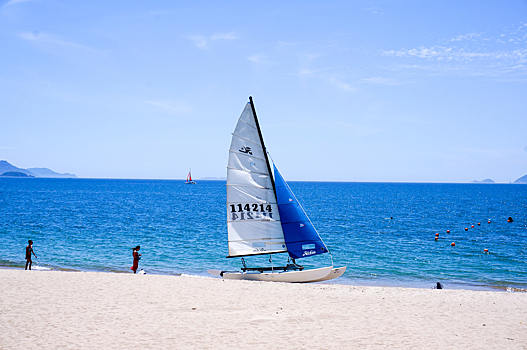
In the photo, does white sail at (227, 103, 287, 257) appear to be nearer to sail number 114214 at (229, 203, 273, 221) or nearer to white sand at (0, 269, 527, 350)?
sail number 114214 at (229, 203, 273, 221)

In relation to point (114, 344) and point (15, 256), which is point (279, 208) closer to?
point (114, 344)

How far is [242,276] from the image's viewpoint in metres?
21.4

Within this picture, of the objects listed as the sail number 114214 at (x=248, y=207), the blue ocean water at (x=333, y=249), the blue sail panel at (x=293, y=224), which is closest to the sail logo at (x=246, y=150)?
the blue sail panel at (x=293, y=224)

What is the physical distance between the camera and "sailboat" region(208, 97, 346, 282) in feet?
66.5

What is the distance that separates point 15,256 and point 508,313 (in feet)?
109

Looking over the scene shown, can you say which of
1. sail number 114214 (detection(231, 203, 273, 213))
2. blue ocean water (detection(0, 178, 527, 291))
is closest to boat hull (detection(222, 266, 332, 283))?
sail number 114214 (detection(231, 203, 273, 213))

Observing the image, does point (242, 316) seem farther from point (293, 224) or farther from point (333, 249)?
point (333, 249)

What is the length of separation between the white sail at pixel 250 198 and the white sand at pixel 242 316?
2.18 m

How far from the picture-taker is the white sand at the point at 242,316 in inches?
448

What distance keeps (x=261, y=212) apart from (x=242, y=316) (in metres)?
7.39

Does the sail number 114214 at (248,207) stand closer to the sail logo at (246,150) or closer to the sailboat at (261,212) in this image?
the sailboat at (261,212)

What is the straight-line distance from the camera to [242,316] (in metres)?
14.1

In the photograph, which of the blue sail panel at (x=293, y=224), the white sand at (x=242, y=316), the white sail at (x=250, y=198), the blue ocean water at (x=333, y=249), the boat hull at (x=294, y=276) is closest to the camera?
the white sand at (x=242, y=316)

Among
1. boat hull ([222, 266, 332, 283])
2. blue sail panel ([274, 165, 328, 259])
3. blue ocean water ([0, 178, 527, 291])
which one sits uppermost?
blue sail panel ([274, 165, 328, 259])
